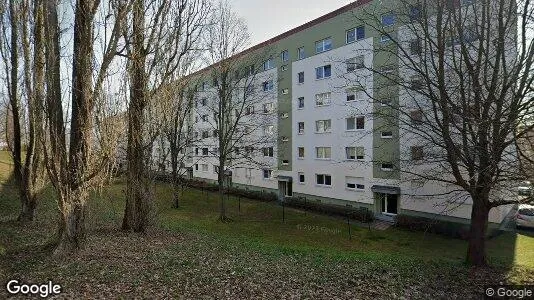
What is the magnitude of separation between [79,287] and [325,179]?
23.2 meters

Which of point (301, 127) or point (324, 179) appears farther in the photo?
point (301, 127)

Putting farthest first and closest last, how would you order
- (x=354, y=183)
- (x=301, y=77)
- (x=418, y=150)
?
(x=301, y=77) < (x=354, y=183) < (x=418, y=150)

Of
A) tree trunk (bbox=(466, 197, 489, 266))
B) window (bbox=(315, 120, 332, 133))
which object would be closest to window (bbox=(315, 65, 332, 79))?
window (bbox=(315, 120, 332, 133))

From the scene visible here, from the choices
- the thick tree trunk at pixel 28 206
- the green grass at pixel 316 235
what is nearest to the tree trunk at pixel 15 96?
the thick tree trunk at pixel 28 206

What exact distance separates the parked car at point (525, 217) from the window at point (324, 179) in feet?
40.2

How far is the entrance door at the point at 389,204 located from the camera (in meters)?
22.9

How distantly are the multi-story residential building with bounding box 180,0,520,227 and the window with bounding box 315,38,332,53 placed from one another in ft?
0.25

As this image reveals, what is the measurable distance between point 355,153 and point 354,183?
2.29 m

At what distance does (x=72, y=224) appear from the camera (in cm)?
680

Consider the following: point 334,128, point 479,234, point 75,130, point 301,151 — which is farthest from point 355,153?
point 75,130

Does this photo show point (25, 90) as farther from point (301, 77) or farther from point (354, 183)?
point (301, 77)

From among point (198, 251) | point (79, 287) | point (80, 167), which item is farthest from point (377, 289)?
point (80, 167)

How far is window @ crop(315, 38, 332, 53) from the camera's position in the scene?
2630cm

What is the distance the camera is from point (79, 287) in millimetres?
5234
